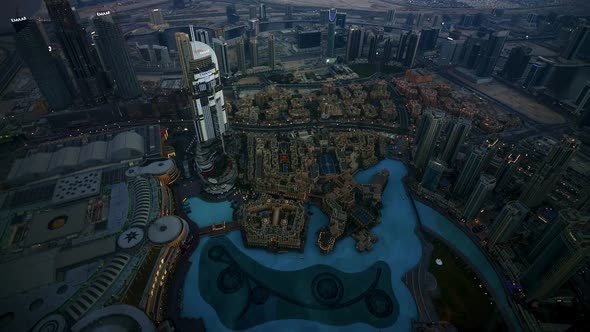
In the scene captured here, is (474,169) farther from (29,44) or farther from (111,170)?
(29,44)

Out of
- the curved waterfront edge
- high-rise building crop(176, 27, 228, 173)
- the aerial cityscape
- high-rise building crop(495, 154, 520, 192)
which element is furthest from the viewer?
high-rise building crop(176, 27, 228, 173)

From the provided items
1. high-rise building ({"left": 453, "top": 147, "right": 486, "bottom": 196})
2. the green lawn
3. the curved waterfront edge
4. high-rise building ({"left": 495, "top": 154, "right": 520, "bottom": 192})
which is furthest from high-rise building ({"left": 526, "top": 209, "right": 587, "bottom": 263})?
high-rise building ({"left": 495, "top": 154, "right": 520, "bottom": 192})

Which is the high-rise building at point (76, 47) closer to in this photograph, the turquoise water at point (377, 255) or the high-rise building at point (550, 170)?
the turquoise water at point (377, 255)

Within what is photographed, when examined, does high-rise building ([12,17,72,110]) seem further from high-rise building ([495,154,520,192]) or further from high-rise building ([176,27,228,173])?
high-rise building ([495,154,520,192])

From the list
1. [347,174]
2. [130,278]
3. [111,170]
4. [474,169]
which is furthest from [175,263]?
[474,169]

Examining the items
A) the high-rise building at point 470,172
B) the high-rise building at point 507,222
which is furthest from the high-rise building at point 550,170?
the high-rise building at point 507,222

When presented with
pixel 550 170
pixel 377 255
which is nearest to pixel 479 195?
pixel 550 170

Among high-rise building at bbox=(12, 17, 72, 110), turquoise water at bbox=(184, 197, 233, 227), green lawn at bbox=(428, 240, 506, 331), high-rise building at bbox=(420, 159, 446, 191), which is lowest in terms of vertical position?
green lawn at bbox=(428, 240, 506, 331)
